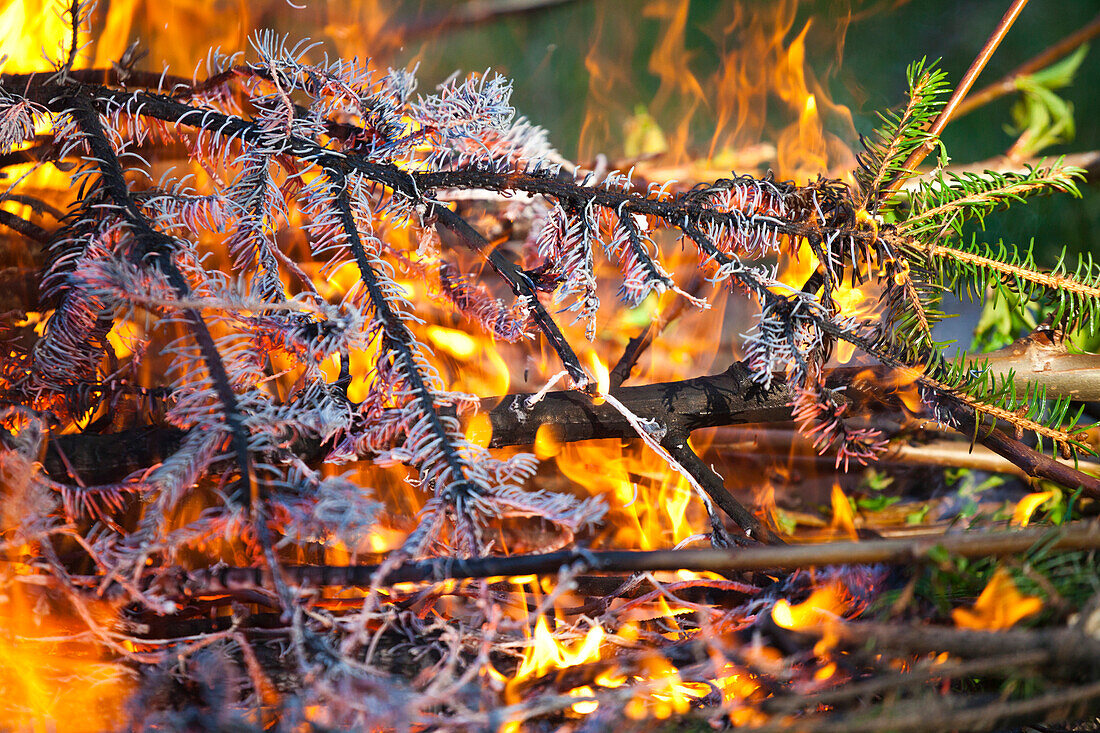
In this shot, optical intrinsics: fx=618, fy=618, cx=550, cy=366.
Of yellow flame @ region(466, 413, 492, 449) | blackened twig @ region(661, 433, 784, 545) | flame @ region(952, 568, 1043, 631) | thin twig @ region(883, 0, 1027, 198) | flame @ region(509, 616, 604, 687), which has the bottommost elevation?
flame @ region(509, 616, 604, 687)

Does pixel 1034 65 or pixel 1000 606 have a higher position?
pixel 1034 65

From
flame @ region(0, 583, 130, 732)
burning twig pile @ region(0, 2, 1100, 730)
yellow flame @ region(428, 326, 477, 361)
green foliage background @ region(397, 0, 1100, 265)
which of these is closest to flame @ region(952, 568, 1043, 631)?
burning twig pile @ region(0, 2, 1100, 730)

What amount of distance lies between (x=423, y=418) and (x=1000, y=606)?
2.15 ft

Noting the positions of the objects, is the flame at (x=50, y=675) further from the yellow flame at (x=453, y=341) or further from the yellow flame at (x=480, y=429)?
the yellow flame at (x=453, y=341)

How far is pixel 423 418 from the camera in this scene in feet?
2.27

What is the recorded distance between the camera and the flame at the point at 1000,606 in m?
0.64

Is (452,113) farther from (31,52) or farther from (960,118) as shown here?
(960,118)

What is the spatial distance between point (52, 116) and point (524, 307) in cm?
73

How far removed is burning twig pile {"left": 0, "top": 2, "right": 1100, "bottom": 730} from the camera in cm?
62

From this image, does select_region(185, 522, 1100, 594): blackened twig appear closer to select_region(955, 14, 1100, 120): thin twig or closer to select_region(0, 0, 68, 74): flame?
select_region(0, 0, 68, 74): flame

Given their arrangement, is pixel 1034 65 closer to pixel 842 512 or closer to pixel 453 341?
pixel 842 512

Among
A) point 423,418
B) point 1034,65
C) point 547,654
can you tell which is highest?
point 1034,65

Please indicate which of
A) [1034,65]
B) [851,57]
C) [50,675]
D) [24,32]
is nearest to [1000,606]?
[50,675]

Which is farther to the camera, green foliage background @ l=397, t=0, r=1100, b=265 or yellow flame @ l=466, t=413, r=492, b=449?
green foliage background @ l=397, t=0, r=1100, b=265
